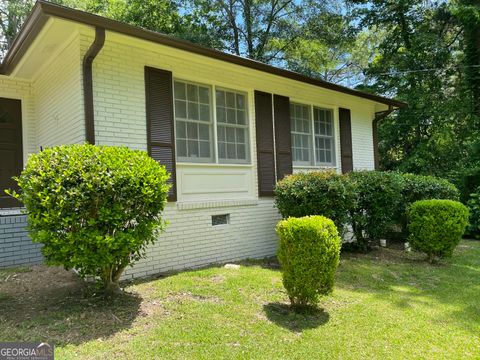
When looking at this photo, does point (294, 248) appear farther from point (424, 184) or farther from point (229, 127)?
point (424, 184)

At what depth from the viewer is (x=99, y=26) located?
4.50 meters

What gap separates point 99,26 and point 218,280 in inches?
142

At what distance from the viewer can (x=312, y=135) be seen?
27.9 feet

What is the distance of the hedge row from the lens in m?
6.07

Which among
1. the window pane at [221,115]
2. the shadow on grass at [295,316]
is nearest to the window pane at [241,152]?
the window pane at [221,115]

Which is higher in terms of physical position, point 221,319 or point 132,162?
point 132,162

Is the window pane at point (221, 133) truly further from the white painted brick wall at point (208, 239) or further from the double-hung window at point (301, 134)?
the double-hung window at point (301, 134)

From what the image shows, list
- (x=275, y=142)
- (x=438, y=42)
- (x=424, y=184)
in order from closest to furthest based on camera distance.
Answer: (x=275, y=142), (x=424, y=184), (x=438, y=42)

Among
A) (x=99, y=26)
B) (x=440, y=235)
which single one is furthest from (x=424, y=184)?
(x=99, y=26)

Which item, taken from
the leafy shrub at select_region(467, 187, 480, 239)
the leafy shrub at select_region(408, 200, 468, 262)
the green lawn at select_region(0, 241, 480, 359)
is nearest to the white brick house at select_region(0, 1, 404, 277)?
the green lawn at select_region(0, 241, 480, 359)

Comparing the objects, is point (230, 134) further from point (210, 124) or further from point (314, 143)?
point (314, 143)

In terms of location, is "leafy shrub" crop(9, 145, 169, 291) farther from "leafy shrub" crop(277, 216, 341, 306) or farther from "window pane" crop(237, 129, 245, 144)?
"window pane" crop(237, 129, 245, 144)

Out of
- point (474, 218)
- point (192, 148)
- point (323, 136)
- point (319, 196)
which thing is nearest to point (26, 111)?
point (192, 148)

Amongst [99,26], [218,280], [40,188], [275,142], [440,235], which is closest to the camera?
[40,188]
